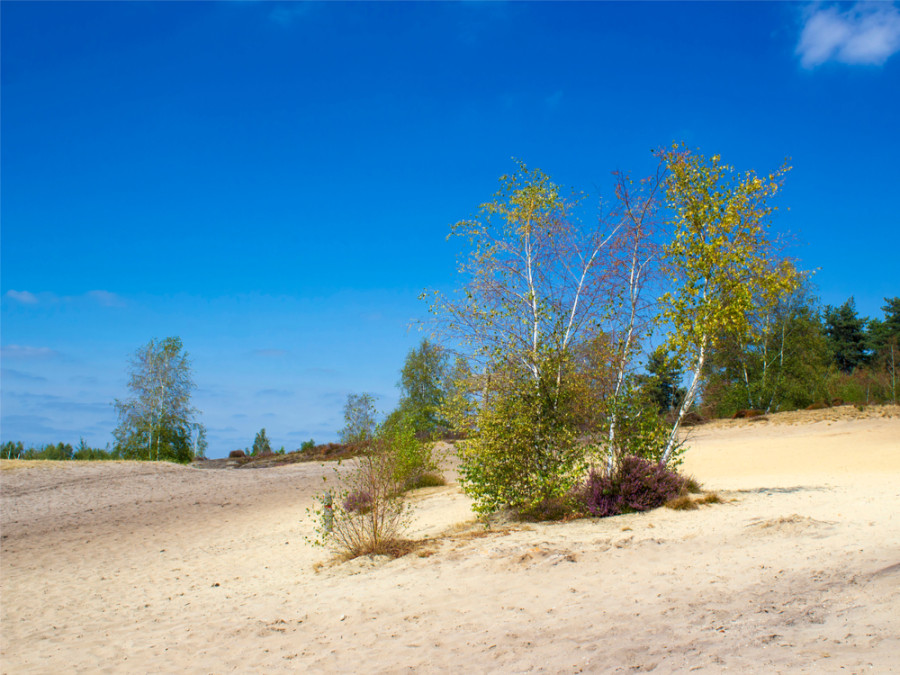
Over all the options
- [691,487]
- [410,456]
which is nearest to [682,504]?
[691,487]

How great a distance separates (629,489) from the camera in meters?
12.0

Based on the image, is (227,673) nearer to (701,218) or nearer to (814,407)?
(701,218)

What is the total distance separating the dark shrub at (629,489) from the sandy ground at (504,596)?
1.52 feet

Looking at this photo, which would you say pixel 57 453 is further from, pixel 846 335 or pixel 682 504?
pixel 846 335

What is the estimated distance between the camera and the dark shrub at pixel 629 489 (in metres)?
11.8

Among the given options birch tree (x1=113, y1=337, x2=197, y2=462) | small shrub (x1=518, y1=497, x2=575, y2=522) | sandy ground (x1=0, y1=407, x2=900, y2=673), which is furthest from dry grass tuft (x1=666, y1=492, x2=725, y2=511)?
birch tree (x1=113, y1=337, x2=197, y2=462)

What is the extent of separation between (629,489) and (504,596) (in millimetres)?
5141

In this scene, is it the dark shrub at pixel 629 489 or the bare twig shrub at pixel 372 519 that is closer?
the bare twig shrub at pixel 372 519

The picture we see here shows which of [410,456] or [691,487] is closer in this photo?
[691,487]

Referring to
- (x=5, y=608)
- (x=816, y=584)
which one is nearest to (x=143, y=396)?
(x=5, y=608)

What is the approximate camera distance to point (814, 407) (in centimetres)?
3152

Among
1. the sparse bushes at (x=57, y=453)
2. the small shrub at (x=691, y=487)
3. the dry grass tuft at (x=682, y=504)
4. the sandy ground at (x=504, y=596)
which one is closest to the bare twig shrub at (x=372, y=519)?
the sandy ground at (x=504, y=596)

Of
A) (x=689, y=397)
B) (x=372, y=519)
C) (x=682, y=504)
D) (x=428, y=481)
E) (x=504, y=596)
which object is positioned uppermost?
(x=689, y=397)

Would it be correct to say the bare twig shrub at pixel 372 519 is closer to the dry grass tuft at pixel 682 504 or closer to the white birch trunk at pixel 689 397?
the dry grass tuft at pixel 682 504
